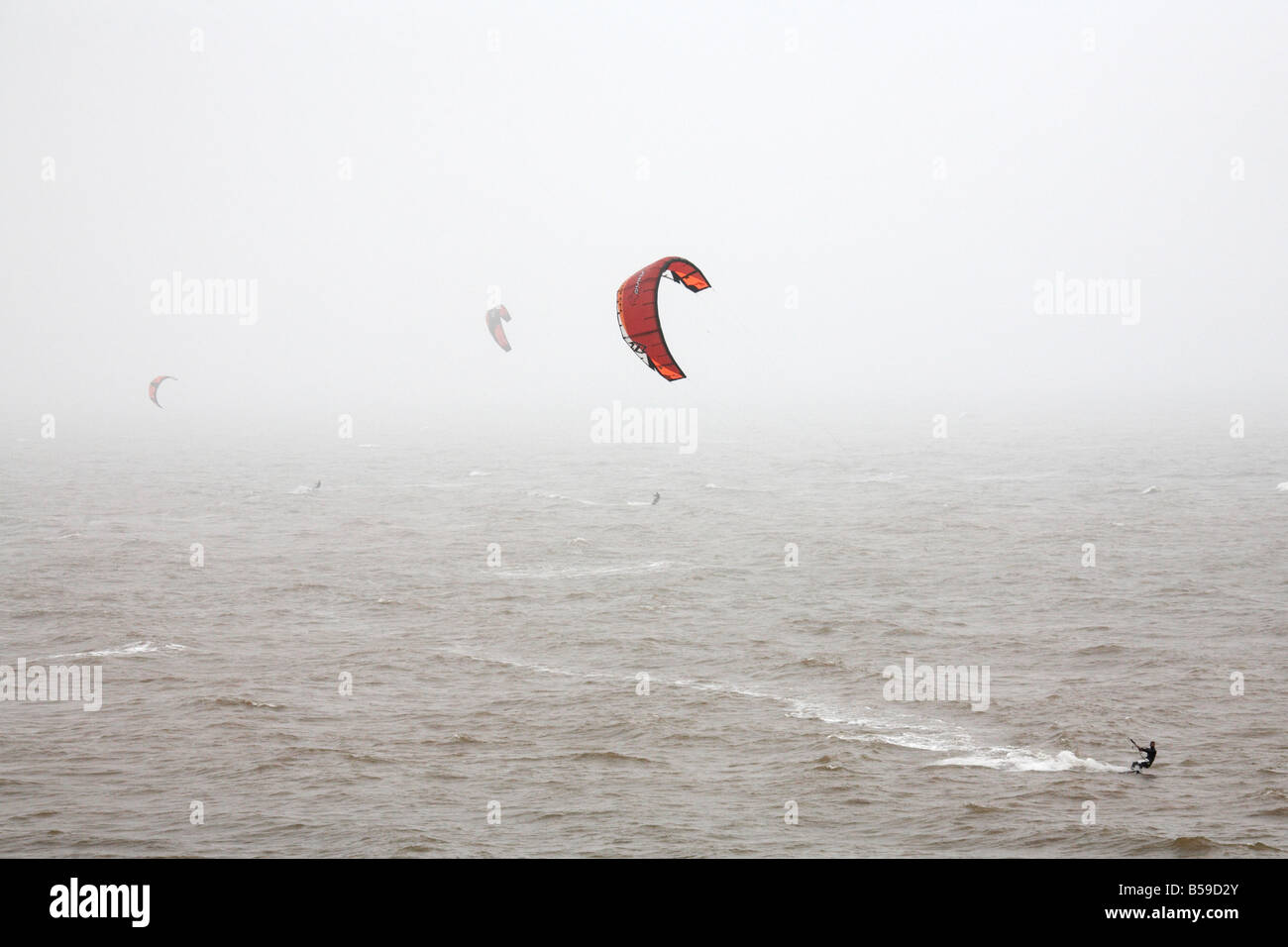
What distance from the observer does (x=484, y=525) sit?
54.3 meters

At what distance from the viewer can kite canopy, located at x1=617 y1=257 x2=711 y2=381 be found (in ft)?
98.2

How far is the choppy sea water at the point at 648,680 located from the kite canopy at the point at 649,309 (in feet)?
24.6

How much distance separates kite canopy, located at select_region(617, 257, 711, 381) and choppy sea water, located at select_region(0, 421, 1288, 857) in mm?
7501

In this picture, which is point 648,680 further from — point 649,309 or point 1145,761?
point 1145,761

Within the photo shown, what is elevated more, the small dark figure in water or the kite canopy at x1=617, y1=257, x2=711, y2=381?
the kite canopy at x1=617, y1=257, x2=711, y2=381

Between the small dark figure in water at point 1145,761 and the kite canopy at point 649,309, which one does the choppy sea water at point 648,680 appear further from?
the kite canopy at point 649,309

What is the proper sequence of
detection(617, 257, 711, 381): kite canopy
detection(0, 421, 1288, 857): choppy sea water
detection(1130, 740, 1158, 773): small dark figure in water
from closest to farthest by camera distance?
detection(0, 421, 1288, 857): choppy sea water
detection(1130, 740, 1158, 773): small dark figure in water
detection(617, 257, 711, 381): kite canopy

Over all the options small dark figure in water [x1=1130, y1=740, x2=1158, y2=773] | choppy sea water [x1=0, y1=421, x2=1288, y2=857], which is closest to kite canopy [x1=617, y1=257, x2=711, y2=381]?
choppy sea water [x1=0, y1=421, x2=1288, y2=857]

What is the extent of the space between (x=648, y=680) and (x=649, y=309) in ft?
31.0

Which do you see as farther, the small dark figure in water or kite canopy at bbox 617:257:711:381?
kite canopy at bbox 617:257:711:381

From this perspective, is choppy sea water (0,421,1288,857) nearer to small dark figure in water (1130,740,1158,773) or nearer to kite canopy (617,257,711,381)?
small dark figure in water (1130,740,1158,773)

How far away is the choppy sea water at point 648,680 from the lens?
18922 mm

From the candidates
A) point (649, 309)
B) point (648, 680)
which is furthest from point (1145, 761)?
point (649, 309)
